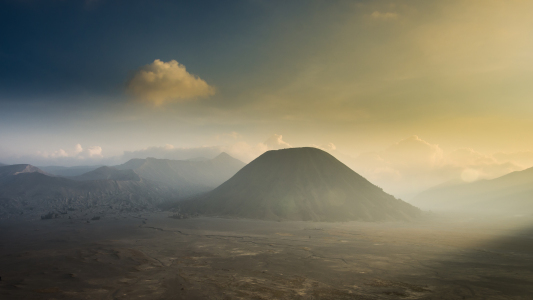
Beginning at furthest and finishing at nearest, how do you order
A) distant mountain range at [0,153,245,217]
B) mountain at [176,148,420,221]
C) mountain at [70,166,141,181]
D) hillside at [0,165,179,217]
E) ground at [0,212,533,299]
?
mountain at [70,166,141,181] < distant mountain range at [0,153,245,217] < hillside at [0,165,179,217] < mountain at [176,148,420,221] < ground at [0,212,533,299]

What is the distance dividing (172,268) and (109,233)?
131ft

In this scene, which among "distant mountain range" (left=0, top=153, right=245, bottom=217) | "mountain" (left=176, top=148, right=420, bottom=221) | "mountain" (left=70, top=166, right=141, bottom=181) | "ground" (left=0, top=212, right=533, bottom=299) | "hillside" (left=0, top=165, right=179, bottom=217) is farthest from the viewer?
"mountain" (left=70, top=166, right=141, bottom=181)

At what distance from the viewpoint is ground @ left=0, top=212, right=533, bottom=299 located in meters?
23.7

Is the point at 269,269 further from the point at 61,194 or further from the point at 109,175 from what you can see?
the point at 109,175

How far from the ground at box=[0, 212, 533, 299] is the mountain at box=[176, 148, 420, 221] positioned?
1716 inches

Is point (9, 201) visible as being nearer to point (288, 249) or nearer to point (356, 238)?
point (288, 249)

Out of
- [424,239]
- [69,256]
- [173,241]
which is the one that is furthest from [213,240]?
[424,239]

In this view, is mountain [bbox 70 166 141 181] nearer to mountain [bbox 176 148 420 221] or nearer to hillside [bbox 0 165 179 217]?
hillside [bbox 0 165 179 217]

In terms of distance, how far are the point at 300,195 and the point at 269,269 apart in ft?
239

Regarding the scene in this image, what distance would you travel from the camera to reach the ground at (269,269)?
23.7m

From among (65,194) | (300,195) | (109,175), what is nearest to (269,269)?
(300,195)

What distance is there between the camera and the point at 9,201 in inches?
4240

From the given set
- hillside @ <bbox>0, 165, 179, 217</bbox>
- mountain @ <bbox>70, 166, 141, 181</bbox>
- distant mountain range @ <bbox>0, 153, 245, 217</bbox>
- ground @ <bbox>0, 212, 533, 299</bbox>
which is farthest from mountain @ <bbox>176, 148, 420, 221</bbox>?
mountain @ <bbox>70, 166, 141, 181</bbox>

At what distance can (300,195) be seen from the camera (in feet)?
338
